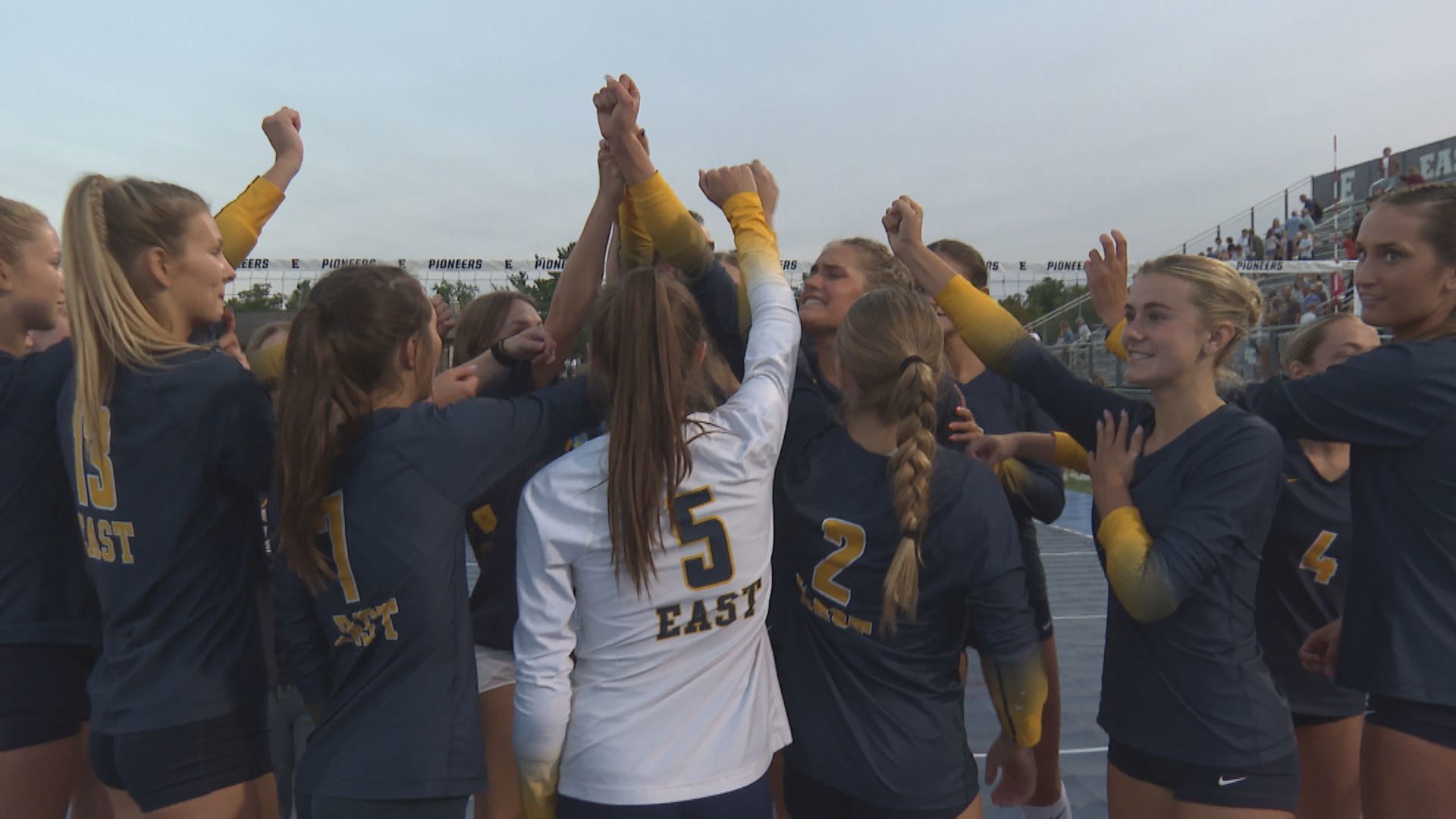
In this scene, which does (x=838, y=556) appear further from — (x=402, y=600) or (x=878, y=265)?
(x=878, y=265)

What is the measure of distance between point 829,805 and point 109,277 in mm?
1808

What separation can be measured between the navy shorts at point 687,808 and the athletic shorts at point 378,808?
0.22 m

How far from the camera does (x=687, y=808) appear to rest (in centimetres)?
168

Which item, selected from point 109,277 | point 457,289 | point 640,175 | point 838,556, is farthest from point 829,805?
point 457,289

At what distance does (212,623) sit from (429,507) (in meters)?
0.57

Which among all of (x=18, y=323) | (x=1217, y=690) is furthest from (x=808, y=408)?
(x=18, y=323)

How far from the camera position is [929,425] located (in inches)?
74.0

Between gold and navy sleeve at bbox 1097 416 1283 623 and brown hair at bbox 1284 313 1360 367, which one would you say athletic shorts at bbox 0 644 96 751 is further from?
brown hair at bbox 1284 313 1360 367

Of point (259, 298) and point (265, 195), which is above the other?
point (259, 298)

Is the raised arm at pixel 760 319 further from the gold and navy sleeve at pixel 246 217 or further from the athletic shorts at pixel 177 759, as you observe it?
the athletic shorts at pixel 177 759

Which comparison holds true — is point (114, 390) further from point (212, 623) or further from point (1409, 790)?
point (1409, 790)

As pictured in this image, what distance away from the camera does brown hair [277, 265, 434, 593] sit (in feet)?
5.52

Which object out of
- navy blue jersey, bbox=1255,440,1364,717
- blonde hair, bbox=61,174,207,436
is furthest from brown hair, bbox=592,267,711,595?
navy blue jersey, bbox=1255,440,1364,717

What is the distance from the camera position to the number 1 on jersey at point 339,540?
1720 millimetres
